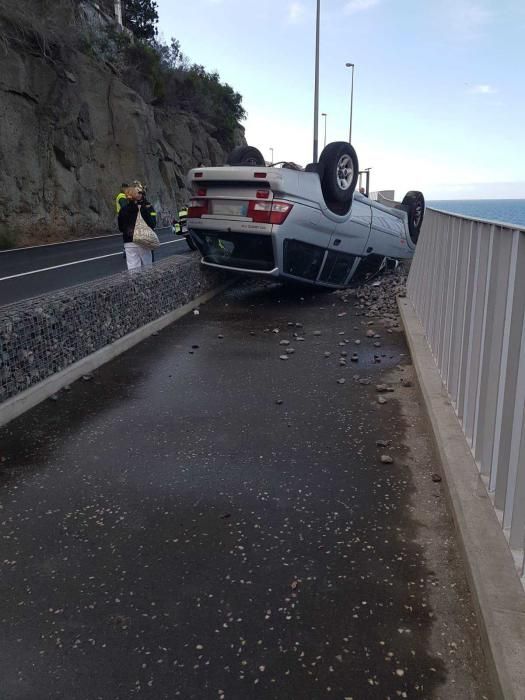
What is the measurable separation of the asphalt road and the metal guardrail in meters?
7.57

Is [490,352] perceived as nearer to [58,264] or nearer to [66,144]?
[58,264]

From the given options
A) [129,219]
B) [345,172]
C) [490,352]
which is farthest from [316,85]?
[490,352]

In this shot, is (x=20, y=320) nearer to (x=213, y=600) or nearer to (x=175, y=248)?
(x=213, y=600)

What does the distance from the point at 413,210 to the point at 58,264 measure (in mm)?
8665

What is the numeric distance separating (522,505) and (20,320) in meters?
4.07

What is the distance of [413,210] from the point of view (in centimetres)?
1293

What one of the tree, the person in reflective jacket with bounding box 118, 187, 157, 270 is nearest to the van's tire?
the person in reflective jacket with bounding box 118, 187, 157, 270

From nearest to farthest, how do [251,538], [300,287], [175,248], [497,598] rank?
1. [497,598]
2. [251,538]
3. [300,287]
4. [175,248]

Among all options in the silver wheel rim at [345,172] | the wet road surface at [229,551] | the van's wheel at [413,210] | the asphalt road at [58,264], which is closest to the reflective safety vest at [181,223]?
the asphalt road at [58,264]

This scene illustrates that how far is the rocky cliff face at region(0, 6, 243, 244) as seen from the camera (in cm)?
2153

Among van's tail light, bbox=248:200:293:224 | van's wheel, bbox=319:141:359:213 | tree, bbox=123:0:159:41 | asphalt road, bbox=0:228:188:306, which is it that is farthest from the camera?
tree, bbox=123:0:159:41

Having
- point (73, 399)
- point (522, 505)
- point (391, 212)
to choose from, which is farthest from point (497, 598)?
point (391, 212)

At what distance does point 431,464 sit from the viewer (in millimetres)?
3930

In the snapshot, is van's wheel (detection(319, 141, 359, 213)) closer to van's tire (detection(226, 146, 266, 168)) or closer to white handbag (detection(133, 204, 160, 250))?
van's tire (detection(226, 146, 266, 168))
